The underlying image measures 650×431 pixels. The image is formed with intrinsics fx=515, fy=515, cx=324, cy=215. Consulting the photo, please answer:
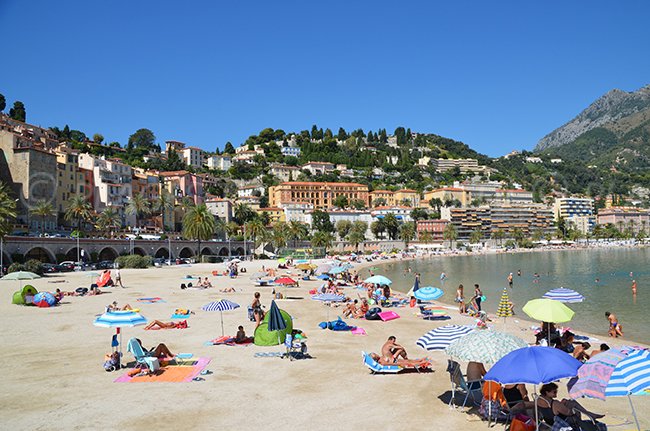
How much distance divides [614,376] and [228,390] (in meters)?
7.11

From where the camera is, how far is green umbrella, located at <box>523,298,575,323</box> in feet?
42.2

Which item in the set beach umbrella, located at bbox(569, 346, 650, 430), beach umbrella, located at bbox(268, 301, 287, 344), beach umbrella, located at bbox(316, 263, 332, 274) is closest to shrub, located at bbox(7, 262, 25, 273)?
beach umbrella, located at bbox(316, 263, 332, 274)

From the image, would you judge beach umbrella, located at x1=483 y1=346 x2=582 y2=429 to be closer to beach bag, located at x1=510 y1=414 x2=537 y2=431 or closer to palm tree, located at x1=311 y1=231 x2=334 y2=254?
beach bag, located at x1=510 y1=414 x2=537 y2=431

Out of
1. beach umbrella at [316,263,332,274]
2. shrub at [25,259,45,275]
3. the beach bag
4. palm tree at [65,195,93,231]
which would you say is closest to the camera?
the beach bag

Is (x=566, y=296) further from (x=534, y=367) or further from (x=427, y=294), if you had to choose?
(x=534, y=367)

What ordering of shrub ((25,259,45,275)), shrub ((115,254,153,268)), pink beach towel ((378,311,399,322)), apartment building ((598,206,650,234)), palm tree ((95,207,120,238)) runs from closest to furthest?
pink beach towel ((378,311,399,322))
shrub ((25,259,45,275))
shrub ((115,254,153,268))
palm tree ((95,207,120,238))
apartment building ((598,206,650,234))

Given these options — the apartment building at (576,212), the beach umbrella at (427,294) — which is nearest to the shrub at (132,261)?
the beach umbrella at (427,294)

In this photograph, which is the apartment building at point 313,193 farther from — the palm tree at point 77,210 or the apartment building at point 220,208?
the palm tree at point 77,210

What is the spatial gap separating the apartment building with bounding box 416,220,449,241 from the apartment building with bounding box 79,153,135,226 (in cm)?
8396

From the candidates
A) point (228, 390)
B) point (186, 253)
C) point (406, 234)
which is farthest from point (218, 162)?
point (228, 390)

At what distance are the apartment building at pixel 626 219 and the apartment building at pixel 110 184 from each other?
165332 mm

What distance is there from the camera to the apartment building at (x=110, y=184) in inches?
3241

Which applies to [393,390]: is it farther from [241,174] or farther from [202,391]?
[241,174]

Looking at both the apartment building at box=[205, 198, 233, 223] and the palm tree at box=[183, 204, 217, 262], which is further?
the apartment building at box=[205, 198, 233, 223]
